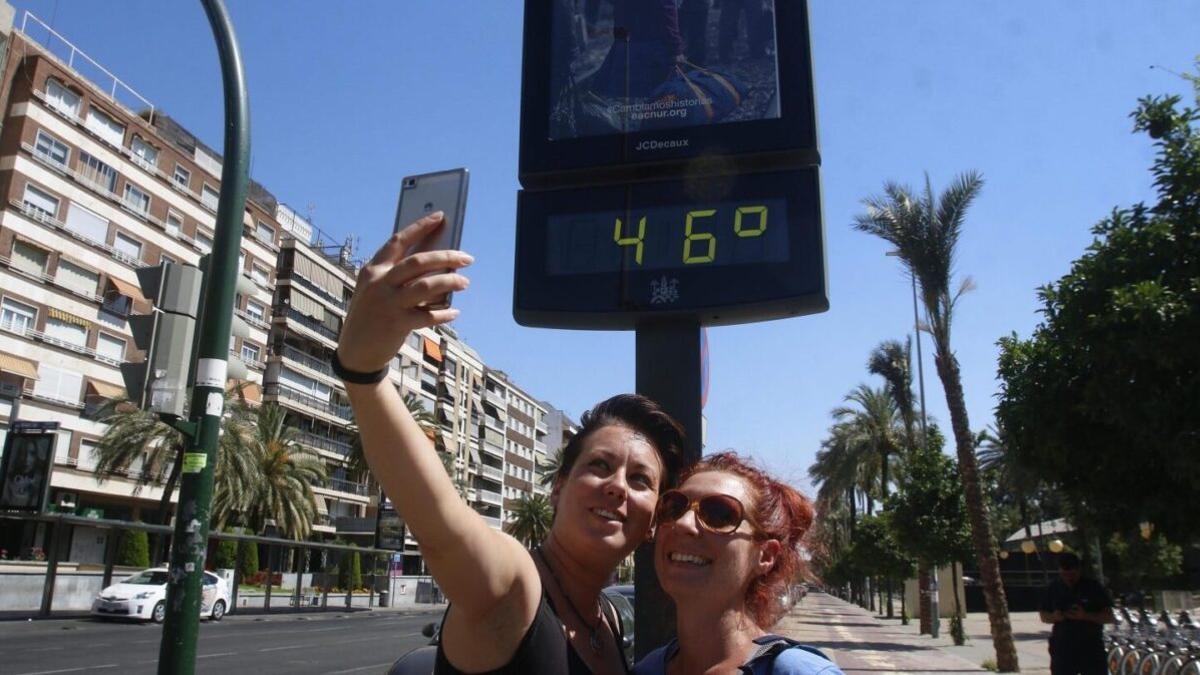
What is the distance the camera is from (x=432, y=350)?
7050cm

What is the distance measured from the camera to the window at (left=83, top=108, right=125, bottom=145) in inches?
1521

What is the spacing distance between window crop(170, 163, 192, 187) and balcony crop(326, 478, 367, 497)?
71.7 feet

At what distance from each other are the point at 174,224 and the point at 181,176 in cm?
291

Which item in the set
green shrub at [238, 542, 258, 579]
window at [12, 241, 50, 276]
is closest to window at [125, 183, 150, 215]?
window at [12, 241, 50, 276]

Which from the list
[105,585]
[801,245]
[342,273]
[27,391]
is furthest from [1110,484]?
[342,273]

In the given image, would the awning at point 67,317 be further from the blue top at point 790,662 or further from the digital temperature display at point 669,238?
the blue top at point 790,662

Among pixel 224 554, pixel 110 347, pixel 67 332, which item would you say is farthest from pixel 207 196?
pixel 224 554

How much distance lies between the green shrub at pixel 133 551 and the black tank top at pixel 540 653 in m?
39.3

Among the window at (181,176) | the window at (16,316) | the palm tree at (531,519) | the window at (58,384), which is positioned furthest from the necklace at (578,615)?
the palm tree at (531,519)

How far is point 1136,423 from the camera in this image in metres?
7.87

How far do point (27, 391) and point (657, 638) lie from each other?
39137 millimetres

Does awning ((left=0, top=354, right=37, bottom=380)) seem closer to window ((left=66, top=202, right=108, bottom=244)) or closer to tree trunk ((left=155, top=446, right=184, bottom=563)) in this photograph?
window ((left=66, top=202, right=108, bottom=244))

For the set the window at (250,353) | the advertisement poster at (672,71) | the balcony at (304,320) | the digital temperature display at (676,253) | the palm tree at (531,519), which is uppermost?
the balcony at (304,320)

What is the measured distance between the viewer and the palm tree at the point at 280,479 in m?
37.8
